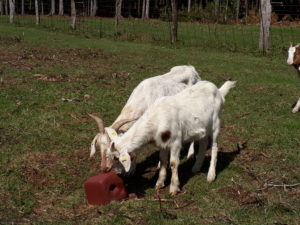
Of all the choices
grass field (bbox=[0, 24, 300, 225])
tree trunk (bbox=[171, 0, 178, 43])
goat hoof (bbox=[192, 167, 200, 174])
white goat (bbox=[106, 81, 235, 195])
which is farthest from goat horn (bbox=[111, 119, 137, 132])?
tree trunk (bbox=[171, 0, 178, 43])

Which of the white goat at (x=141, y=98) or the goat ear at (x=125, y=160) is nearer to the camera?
the goat ear at (x=125, y=160)

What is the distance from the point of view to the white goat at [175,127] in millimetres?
5863

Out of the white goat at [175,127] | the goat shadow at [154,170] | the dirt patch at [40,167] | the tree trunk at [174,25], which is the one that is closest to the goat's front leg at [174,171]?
the white goat at [175,127]

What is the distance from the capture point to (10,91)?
35.1ft

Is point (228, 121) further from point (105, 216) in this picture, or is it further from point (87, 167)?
point (105, 216)

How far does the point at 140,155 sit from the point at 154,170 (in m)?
0.58

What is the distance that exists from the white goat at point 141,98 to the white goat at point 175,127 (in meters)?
0.13

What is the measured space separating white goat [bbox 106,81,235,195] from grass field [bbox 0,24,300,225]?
0.38 meters

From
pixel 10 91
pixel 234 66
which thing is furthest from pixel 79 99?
pixel 234 66

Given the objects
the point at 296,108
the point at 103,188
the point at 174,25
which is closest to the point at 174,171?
the point at 103,188

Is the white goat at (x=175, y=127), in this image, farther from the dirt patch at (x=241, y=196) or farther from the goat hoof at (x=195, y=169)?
the dirt patch at (x=241, y=196)

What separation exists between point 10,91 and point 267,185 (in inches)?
257

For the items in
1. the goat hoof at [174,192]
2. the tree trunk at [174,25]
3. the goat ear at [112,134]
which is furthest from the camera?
the tree trunk at [174,25]

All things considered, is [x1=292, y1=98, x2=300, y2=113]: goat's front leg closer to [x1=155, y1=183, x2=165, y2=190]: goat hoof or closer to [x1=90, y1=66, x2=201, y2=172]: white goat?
[x1=90, y1=66, x2=201, y2=172]: white goat
